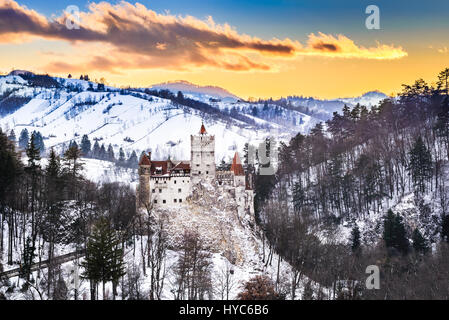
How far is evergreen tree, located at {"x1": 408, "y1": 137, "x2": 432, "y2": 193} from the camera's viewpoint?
9044 centimetres

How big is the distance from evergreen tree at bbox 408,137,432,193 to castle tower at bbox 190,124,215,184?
116 feet

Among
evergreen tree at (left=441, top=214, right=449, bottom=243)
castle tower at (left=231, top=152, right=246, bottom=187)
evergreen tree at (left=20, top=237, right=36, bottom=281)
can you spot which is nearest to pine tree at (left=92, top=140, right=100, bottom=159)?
castle tower at (left=231, top=152, right=246, bottom=187)

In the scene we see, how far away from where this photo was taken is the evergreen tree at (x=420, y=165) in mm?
90438

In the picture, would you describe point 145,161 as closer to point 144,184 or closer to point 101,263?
point 144,184

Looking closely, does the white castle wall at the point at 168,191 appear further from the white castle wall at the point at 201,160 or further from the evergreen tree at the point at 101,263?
the evergreen tree at the point at 101,263

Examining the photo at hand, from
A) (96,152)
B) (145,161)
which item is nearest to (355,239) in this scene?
(145,161)

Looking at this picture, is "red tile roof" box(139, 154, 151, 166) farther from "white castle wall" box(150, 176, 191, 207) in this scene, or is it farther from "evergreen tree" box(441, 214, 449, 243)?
"evergreen tree" box(441, 214, 449, 243)

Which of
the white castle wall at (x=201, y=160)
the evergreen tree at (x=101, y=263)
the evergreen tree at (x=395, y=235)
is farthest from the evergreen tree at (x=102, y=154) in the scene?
the evergreen tree at (x=101, y=263)

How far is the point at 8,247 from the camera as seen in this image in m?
65.9

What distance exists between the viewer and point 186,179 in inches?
3108

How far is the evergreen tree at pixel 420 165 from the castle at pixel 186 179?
98.1 feet
